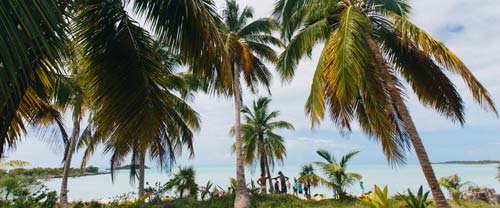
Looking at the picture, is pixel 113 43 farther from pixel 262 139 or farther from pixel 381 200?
pixel 262 139

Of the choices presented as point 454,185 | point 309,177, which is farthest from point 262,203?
point 454,185

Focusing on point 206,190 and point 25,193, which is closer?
point 25,193

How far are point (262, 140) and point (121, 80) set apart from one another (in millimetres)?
16132

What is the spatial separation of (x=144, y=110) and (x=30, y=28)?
1.95m

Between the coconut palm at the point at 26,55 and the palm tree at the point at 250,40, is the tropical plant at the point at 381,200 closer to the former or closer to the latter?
the coconut palm at the point at 26,55

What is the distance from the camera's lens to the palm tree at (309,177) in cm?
1521

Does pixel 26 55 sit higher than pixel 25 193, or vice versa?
pixel 26 55

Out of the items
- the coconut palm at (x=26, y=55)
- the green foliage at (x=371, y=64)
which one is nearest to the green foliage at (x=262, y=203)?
the green foliage at (x=371, y=64)

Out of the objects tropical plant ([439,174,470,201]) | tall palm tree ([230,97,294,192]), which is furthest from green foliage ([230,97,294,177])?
tropical plant ([439,174,470,201])

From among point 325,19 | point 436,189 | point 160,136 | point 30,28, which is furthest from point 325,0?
point 30,28

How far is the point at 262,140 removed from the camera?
1930 centimetres

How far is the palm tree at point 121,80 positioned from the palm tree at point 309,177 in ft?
41.0

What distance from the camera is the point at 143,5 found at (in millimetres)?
3359

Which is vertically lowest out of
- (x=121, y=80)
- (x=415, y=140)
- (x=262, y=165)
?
(x=262, y=165)
